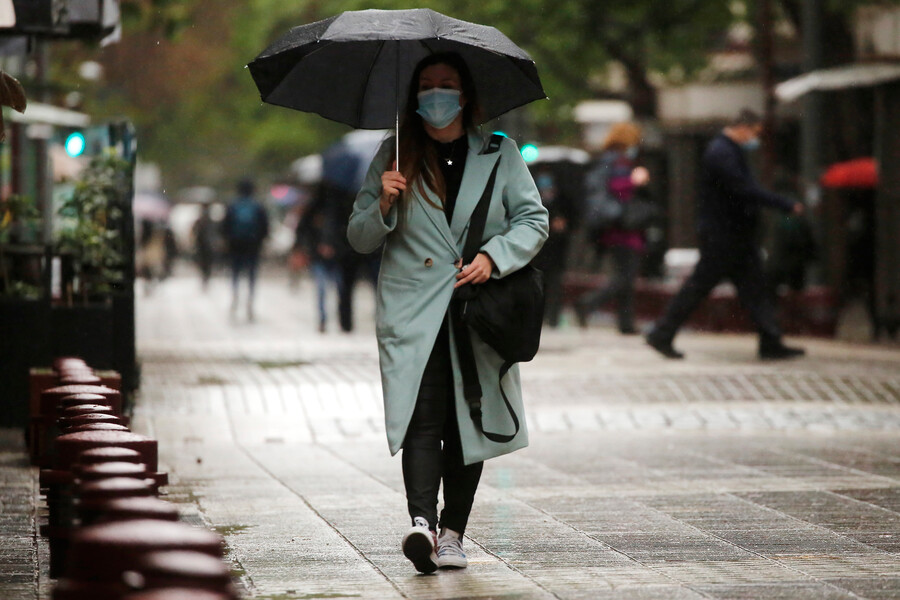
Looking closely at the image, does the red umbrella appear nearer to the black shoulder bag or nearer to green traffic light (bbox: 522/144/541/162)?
green traffic light (bbox: 522/144/541/162)

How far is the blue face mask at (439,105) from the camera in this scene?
5895 mm

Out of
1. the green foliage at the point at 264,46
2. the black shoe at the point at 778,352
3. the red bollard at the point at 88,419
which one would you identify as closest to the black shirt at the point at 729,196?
the black shoe at the point at 778,352

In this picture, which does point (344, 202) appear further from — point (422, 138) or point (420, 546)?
point (420, 546)

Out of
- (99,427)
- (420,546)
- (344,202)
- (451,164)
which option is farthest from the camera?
(344,202)

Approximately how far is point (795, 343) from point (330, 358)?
4779mm

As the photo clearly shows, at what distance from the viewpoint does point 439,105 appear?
19.4ft

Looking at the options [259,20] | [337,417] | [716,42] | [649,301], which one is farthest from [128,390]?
[259,20]

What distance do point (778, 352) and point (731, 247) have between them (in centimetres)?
95

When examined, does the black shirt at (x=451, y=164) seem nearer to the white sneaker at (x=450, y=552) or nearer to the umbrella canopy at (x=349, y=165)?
the white sneaker at (x=450, y=552)

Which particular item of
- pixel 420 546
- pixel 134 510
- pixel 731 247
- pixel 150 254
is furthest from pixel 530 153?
pixel 150 254

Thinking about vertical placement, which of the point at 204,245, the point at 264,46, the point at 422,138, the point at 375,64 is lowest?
the point at 204,245

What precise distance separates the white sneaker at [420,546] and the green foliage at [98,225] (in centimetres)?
533

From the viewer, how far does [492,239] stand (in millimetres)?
5859

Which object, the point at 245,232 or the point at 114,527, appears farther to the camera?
the point at 245,232
